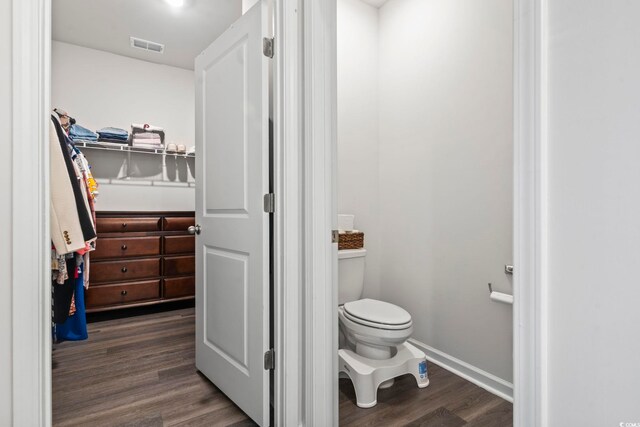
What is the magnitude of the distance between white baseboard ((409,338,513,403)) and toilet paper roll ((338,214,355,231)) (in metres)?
0.90

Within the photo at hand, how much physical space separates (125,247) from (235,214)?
1871 mm

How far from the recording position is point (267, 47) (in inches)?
54.3

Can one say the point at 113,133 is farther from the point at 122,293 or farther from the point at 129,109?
the point at 122,293

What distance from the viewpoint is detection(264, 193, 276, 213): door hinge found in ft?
4.46

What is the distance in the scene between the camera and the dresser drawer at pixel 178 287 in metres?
3.04

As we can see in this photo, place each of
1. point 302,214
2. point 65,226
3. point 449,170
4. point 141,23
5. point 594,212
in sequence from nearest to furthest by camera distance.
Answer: point 594,212 < point 65,226 < point 302,214 < point 449,170 < point 141,23

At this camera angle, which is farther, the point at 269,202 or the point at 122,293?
the point at 122,293

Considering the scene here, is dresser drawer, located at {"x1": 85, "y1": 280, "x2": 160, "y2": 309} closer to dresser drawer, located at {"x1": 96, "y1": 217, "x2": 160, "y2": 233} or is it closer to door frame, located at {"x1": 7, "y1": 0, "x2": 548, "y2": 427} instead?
dresser drawer, located at {"x1": 96, "y1": 217, "x2": 160, "y2": 233}

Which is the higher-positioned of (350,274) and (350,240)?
(350,240)

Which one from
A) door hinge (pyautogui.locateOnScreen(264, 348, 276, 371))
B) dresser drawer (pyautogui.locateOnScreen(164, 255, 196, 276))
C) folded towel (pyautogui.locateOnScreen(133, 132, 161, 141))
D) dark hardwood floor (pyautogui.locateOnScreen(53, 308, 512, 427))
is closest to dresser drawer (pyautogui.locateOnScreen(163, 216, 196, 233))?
dresser drawer (pyautogui.locateOnScreen(164, 255, 196, 276))

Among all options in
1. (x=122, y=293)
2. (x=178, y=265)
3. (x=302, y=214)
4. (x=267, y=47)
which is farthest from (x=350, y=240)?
(x=122, y=293)

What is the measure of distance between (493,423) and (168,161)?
3.66 m

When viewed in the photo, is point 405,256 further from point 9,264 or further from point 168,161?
point 168,161

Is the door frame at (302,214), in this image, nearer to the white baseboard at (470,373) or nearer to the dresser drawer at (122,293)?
the white baseboard at (470,373)
